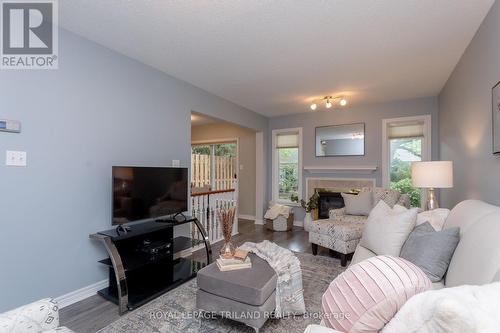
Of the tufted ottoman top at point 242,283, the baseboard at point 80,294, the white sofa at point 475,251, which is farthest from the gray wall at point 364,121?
the baseboard at point 80,294

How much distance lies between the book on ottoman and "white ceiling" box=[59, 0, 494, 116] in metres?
2.05

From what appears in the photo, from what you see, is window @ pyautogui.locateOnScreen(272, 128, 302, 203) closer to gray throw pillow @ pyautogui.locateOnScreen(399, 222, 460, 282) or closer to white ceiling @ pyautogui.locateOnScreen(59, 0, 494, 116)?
white ceiling @ pyautogui.locateOnScreen(59, 0, 494, 116)

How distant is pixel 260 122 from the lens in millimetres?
5469

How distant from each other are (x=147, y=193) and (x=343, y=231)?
2.45 meters

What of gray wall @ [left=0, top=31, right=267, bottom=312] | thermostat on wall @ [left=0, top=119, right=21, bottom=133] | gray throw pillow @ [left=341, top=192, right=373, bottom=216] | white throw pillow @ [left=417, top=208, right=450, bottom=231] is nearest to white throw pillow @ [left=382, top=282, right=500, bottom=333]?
white throw pillow @ [left=417, top=208, right=450, bottom=231]

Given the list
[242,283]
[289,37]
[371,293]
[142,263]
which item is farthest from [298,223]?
[371,293]

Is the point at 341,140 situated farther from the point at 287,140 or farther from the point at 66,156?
the point at 66,156

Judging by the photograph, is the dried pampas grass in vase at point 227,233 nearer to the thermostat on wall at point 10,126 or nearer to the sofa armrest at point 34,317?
the sofa armrest at point 34,317

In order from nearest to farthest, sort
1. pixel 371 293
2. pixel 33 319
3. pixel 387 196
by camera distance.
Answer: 1. pixel 371 293
2. pixel 33 319
3. pixel 387 196

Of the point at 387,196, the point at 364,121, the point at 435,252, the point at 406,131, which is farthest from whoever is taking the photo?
the point at 364,121

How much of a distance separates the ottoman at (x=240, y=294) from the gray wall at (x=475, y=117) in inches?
75.4

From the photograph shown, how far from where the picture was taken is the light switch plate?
1.89 metres

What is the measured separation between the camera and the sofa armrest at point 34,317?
3.49ft

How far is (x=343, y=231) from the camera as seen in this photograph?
10.1 ft
